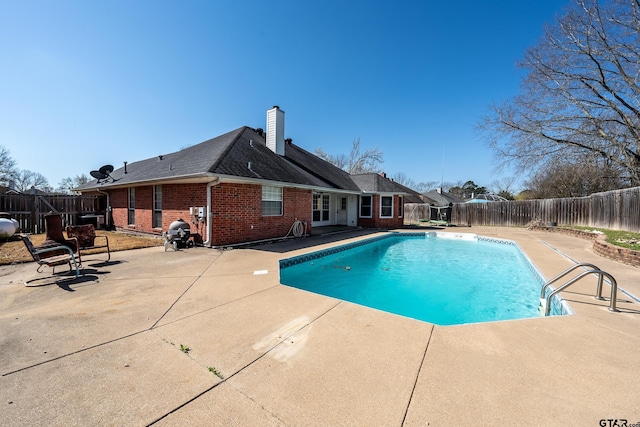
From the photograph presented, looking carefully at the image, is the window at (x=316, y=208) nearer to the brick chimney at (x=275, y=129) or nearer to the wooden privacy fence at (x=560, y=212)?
the brick chimney at (x=275, y=129)

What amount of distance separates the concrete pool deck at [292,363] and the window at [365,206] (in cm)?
1387

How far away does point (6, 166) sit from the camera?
98.7ft

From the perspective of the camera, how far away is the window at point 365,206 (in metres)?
18.2

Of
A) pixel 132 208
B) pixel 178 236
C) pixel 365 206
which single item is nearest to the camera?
pixel 178 236

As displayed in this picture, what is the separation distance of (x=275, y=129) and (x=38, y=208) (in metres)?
12.2

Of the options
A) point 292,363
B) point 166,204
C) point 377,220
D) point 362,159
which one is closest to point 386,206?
point 377,220

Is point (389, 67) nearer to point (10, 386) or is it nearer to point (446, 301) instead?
point (446, 301)

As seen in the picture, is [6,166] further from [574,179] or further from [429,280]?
[574,179]

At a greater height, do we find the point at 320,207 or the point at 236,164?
the point at 236,164

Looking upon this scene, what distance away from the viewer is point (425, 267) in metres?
8.86

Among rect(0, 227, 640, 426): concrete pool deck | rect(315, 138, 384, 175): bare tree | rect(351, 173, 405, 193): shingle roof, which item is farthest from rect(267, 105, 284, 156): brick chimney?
rect(315, 138, 384, 175): bare tree

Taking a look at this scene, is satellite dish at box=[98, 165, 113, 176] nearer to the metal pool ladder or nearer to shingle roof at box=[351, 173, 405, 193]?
shingle roof at box=[351, 173, 405, 193]

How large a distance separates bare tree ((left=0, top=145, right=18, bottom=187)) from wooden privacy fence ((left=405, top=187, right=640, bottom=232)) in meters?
45.9

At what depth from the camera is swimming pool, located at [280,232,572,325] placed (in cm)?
546
